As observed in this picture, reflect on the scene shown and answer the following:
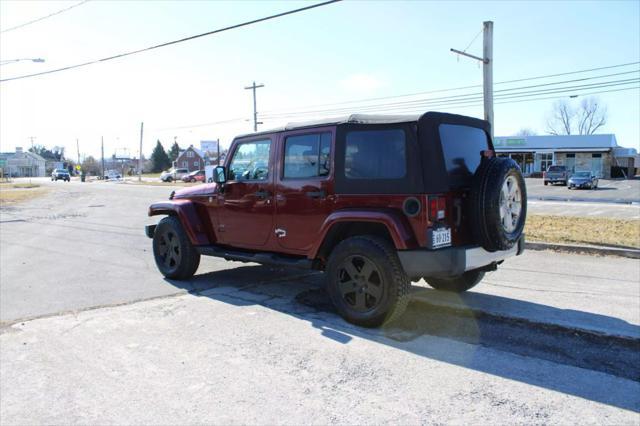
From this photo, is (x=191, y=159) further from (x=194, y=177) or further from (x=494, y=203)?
(x=494, y=203)

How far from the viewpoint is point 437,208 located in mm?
4391

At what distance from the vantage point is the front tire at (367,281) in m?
4.49

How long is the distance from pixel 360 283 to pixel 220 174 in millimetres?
2522

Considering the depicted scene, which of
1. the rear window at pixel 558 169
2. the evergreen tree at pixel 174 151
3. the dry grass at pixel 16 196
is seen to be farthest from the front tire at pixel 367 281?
the evergreen tree at pixel 174 151

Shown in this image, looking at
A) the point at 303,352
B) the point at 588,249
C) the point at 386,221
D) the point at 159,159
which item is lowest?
the point at 303,352

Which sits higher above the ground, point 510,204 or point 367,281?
point 510,204

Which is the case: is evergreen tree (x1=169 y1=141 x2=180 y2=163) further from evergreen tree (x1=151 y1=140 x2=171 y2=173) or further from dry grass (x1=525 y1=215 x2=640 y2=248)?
dry grass (x1=525 y1=215 x2=640 y2=248)

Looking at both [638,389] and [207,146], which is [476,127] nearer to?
[638,389]

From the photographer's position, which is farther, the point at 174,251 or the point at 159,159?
the point at 159,159

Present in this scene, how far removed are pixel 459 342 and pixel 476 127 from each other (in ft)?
7.56

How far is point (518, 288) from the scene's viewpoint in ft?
20.6

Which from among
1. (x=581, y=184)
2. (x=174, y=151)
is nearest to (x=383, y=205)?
(x=581, y=184)

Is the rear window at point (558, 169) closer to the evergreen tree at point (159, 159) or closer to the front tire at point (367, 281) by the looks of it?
the front tire at point (367, 281)

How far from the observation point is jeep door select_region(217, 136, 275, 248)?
576cm
